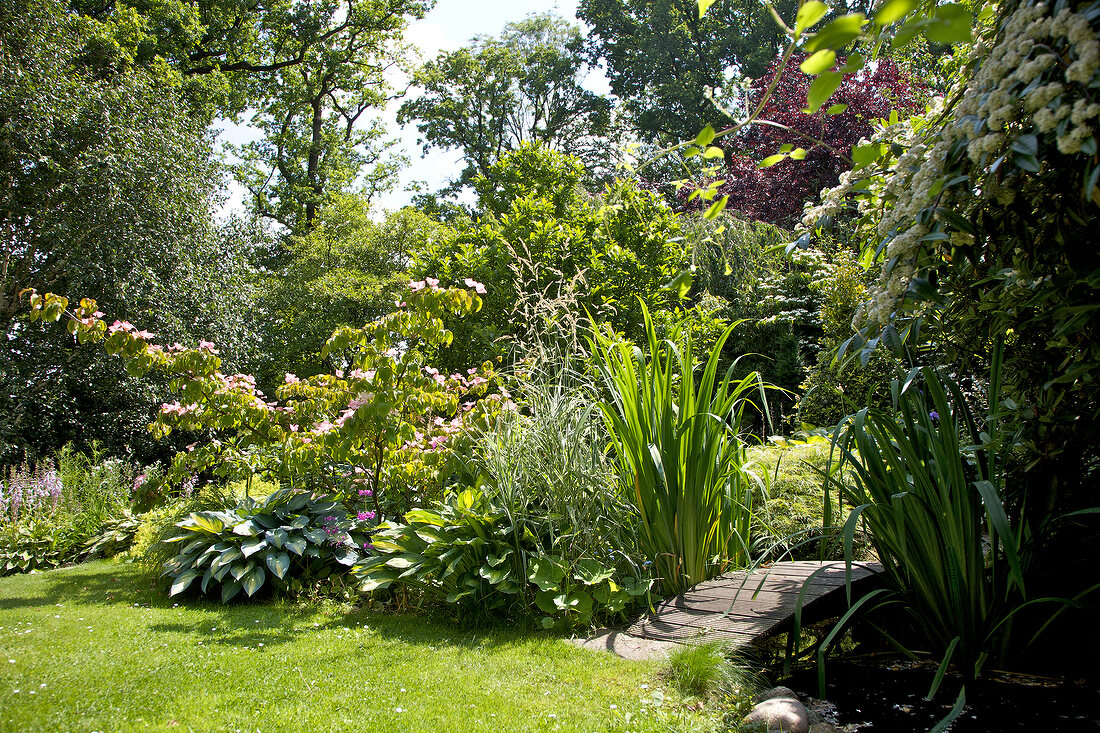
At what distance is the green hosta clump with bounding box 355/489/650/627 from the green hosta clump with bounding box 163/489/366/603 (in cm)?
62

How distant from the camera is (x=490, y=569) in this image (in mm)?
3209

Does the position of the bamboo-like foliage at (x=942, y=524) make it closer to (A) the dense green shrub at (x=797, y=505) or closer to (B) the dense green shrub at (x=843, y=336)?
(A) the dense green shrub at (x=797, y=505)

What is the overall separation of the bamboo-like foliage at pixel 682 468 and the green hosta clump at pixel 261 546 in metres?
1.92

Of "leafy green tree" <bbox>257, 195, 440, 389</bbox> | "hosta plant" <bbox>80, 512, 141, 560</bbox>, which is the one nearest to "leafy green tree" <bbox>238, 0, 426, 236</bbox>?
"leafy green tree" <bbox>257, 195, 440, 389</bbox>

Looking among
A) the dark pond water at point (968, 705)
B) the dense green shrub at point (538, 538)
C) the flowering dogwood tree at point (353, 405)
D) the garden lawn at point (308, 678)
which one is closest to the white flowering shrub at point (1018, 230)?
the dark pond water at point (968, 705)

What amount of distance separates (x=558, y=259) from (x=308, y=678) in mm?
4125

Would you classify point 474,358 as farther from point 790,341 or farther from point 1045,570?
point 1045,570

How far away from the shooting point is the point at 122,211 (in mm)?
9453

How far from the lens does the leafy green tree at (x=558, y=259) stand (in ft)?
19.0

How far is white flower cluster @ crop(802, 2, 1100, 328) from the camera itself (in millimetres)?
1257

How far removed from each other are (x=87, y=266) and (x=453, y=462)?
811cm

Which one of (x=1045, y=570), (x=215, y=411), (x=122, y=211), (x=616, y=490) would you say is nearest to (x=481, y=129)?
(x=122, y=211)

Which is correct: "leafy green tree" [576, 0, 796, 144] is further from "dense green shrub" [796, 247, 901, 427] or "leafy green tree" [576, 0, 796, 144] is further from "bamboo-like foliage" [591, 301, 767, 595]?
"bamboo-like foliage" [591, 301, 767, 595]

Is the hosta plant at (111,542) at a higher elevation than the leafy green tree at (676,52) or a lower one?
lower
